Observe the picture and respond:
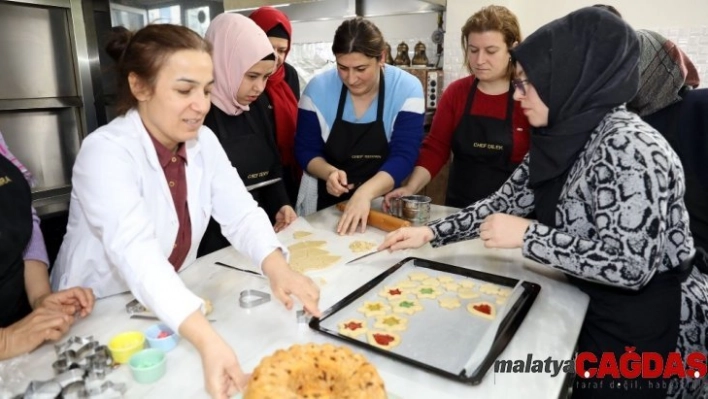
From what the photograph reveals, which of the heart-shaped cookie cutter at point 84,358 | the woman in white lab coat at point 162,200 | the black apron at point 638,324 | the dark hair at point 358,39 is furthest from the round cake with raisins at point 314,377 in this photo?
the dark hair at point 358,39

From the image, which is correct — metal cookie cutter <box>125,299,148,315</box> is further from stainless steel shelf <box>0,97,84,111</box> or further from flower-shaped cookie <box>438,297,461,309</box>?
stainless steel shelf <box>0,97,84,111</box>

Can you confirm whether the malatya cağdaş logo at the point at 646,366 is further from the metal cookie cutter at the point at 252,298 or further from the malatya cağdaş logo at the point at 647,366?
the metal cookie cutter at the point at 252,298

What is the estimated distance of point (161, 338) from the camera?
3.44ft

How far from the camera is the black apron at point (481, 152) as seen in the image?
7.39ft

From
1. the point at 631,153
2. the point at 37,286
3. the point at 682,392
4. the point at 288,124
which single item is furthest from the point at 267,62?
the point at 682,392

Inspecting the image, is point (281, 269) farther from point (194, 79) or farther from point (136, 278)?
point (194, 79)

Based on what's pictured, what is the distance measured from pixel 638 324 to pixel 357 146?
1397mm

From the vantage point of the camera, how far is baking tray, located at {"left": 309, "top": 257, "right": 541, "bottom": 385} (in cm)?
100

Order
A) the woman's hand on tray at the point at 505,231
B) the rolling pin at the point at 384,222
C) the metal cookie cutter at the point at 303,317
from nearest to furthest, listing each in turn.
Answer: the metal cookie cutter at the point at 303,317, the woman's hand on tray at the point at 505,231, the rolling pin at the point at 384,222

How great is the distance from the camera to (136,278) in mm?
1020

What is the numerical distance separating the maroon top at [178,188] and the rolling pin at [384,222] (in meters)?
0.73

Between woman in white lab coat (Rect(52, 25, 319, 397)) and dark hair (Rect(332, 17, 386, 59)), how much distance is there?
0.81 metres

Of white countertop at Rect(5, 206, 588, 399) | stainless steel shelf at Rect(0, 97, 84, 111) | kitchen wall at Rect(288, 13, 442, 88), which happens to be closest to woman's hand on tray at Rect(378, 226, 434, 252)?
white countertop at Rect(5, 206, 588, 399)

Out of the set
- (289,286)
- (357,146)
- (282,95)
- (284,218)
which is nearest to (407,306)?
(289,286)
